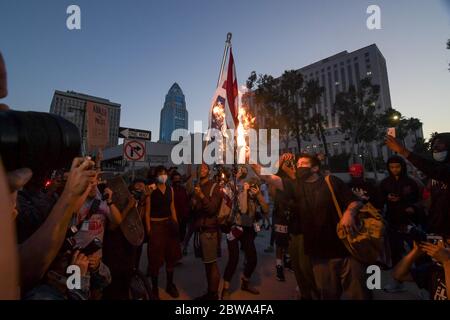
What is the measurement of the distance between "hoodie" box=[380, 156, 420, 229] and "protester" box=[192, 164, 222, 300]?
10.1ft

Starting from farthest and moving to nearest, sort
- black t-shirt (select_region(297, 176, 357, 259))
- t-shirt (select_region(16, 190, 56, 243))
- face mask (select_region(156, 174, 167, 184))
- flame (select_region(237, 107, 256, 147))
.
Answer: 1. flame (select_region(237, 107, 256, 147))
2. face mask (select_region(156, 174, 167, 184))
3. black t-shirt (select_region(297, 176, 357, 259))
4. t-shirt (select_region(16, 190, 56, 243))

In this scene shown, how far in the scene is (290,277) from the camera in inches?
183

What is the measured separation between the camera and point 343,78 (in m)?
81.8

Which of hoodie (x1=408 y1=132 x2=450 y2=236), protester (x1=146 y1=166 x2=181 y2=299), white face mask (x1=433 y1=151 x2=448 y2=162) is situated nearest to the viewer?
hoodie (x1=408 y1=132 x2=450 y2=236)

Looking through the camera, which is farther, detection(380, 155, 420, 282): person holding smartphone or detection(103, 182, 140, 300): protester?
detection(380, 155, 420, 282): person holding smartphone

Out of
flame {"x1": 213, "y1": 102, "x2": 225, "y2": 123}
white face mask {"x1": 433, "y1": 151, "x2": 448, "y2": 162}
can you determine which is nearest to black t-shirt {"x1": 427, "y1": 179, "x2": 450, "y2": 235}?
white face mask {"x1": 433, "y1": 151, "x2": 448, "y2": 162}

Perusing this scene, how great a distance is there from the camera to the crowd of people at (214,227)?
3.53 feet

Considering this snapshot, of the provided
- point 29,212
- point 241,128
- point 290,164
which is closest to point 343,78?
point 241,128

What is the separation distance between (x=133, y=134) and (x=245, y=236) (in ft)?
15.8

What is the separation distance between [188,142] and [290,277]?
49798 mm

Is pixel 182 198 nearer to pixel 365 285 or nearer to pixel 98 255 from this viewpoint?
pixel 98 255

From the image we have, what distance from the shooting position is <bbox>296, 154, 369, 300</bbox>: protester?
246cm

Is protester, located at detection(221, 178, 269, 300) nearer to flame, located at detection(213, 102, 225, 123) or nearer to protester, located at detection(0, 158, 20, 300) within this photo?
flame, located at detection(213, 102, 225, 123)
